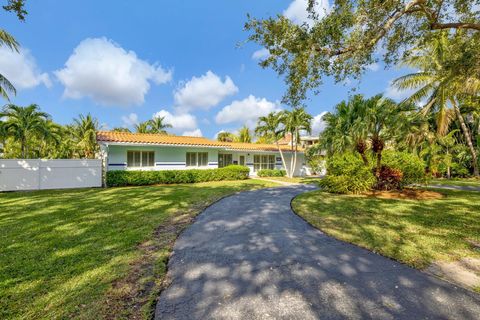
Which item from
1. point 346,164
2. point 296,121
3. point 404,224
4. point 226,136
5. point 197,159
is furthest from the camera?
point 226,136

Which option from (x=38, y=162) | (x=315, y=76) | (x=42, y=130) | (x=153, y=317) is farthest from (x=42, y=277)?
(x=42, y=130)

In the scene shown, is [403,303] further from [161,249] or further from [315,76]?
[315,76]

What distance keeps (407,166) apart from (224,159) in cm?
1459

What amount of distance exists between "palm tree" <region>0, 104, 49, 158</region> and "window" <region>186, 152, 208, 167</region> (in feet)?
30.7

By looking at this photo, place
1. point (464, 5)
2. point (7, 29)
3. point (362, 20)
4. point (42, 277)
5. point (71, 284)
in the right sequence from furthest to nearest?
1. point (7, 29)
2. point (464, 5)
3. point (362, 20)
4. point (42, 277)
5. point (71, 284)

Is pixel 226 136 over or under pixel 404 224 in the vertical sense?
over

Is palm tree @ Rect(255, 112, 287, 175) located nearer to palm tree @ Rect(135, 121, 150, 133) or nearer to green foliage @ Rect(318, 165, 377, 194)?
green foliage @ Rect(318, 165, 377, 194)

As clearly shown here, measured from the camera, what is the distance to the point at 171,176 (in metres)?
16.6

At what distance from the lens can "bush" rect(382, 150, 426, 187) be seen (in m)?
11.2

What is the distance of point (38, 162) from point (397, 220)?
57.1 feet

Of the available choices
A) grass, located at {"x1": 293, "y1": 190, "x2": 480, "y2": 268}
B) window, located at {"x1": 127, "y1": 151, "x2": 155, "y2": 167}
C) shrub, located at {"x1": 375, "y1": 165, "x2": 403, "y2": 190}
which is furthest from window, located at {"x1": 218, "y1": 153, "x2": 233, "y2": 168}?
shrub, located at {"x1": 375, "y1": 165, "x2": 403, "y2": 190}

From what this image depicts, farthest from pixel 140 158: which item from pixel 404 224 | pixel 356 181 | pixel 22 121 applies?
pixel 404 224

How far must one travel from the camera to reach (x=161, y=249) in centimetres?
459

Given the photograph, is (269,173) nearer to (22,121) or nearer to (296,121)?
(296,121)
